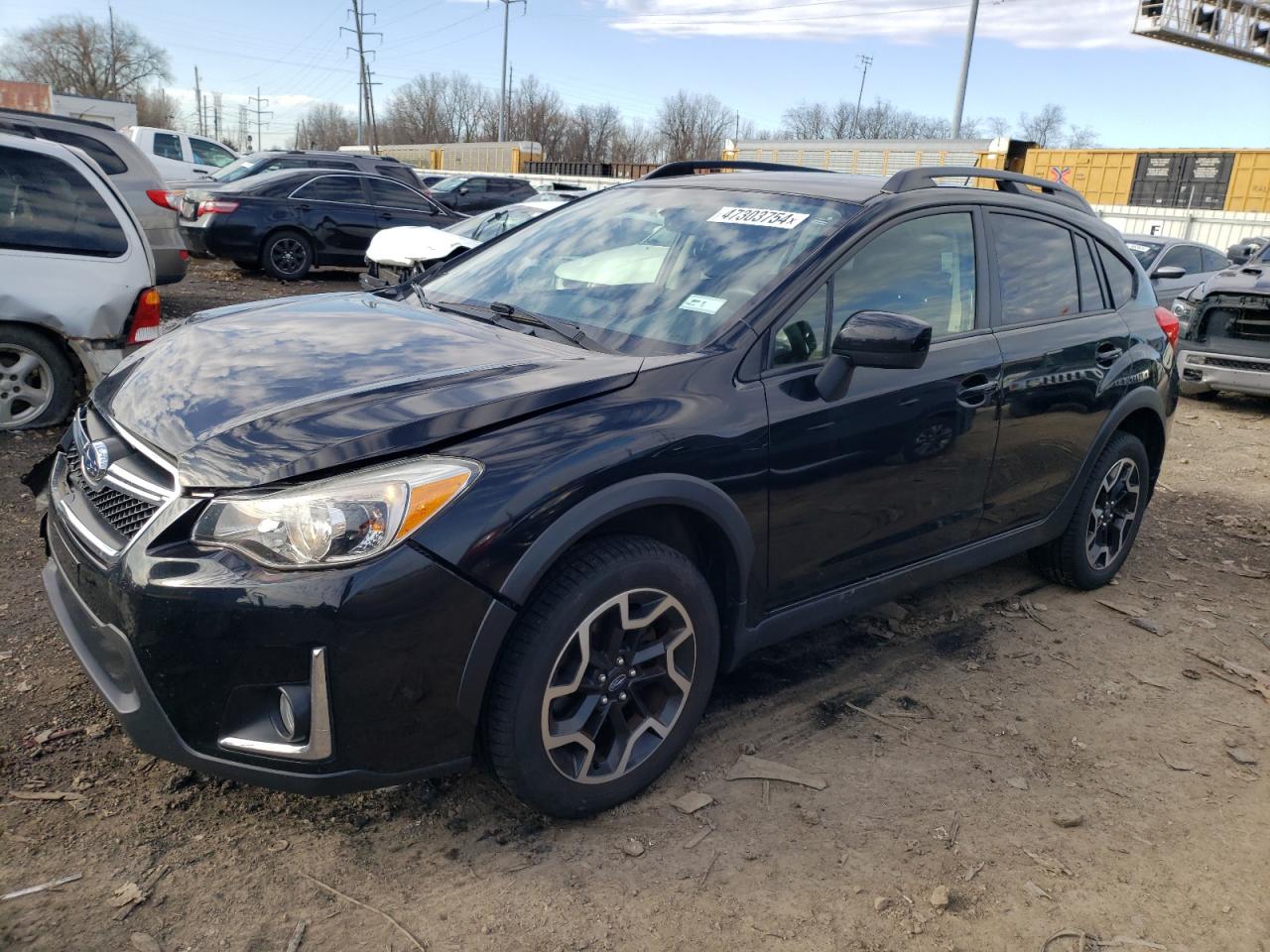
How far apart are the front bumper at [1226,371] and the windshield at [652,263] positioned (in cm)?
756

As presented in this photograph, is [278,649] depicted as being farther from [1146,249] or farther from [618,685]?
[1146,249]

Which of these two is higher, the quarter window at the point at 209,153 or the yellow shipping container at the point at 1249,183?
the yellow shipping container at the point at 1249,183

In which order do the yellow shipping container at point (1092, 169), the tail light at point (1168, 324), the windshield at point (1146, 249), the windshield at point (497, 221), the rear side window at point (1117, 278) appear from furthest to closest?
the yellow shipping container at point (1092, 169), the windshield at point (1146, 249), the windshield at point (497, 221), the tail light at point (1168, 324), the rear side window at point (1117, 278)

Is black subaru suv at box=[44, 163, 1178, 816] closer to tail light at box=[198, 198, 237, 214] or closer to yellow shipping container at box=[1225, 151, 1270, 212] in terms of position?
tail light at box=[198, 198, 237, 214]

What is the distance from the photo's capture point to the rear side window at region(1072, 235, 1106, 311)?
4.25m

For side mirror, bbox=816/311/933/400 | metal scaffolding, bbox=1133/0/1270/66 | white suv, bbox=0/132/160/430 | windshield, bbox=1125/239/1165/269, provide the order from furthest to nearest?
metal scaffolding, bbox=1133/0/1270/66, windshield, bbox=1125/239/1165/269, white suv, bbox=0/132/160/430, side mirror, bbox=816/311/933/400

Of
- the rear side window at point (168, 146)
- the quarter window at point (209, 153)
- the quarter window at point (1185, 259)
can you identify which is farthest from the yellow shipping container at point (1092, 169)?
the rear side window at point (168, 146)

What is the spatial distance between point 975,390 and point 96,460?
286 cm

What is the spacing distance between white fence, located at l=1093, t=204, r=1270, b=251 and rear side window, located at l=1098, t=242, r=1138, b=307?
63.4 feet

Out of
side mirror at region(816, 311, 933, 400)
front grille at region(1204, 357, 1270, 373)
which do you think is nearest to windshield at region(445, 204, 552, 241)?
front grille at region(1204, 357, 1270, 373)

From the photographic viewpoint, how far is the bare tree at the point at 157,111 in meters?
99.7

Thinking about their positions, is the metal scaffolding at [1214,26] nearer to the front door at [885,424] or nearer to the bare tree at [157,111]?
the front door at [885,424]

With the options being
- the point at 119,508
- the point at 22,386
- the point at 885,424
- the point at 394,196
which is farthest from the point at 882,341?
the point at 394,196

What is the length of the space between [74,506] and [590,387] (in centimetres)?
145
